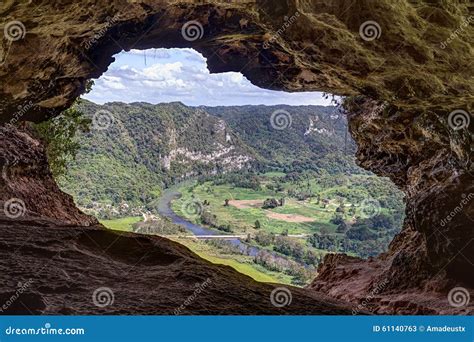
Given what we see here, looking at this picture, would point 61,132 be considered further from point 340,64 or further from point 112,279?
point 112,279

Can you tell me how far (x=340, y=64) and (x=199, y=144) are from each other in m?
80.5

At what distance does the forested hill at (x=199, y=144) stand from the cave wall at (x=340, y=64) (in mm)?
48169

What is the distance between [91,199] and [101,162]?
28.7 ft

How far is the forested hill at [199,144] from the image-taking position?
66.4 meters

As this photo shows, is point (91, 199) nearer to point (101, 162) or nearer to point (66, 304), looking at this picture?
point (101, 162)

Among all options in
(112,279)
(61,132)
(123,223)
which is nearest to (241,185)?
(123,223)

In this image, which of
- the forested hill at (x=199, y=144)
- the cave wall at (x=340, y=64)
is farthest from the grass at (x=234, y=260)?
the cave wall at (x=340, y=64)

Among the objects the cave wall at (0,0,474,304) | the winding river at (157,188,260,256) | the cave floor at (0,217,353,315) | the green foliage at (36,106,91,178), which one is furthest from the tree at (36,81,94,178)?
the winding river at (157,188,260,256)

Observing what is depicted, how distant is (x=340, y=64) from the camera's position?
11055 millimetres

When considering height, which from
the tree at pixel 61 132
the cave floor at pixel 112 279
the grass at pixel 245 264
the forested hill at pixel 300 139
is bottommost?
the grass at pixel 245 264

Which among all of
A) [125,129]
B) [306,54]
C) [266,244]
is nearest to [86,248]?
[306,54]

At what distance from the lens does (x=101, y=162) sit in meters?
59.9

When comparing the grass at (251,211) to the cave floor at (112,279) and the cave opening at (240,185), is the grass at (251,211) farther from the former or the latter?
the cave floor at (112,279)

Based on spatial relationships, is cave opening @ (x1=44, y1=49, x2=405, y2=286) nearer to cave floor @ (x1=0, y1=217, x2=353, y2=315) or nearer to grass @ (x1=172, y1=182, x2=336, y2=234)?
grass @ (x1=172, y1=182, x2=336, y2=234)
